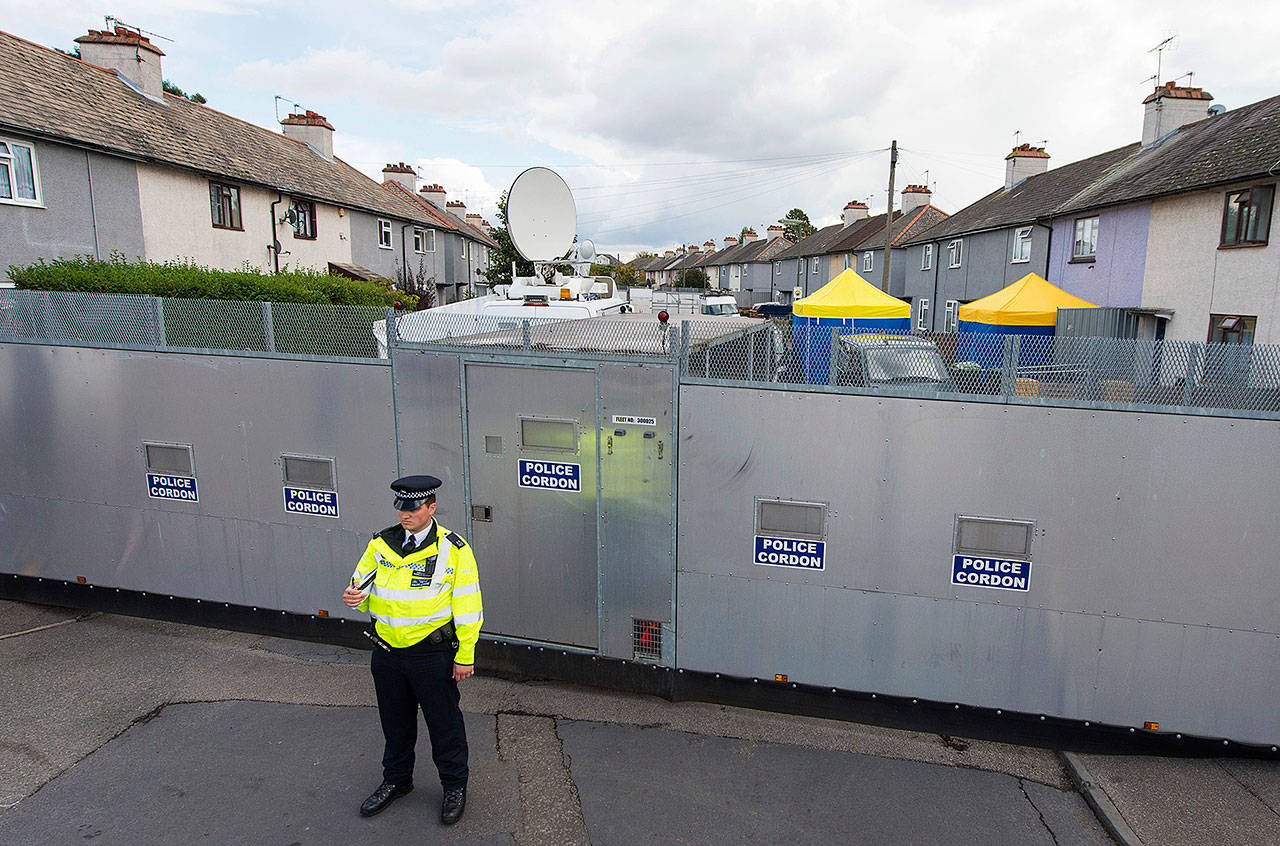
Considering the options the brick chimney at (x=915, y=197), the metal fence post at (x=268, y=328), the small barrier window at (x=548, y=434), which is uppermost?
the brick chimney at (x=915, y=197)

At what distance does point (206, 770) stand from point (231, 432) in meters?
2.73

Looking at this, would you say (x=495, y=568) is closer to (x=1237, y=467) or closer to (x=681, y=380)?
(x=681, y=380)

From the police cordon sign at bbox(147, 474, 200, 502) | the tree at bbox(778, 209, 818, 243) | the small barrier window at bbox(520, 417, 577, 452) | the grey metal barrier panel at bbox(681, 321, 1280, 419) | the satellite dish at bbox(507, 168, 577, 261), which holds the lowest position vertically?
the police cordon sign at bbox(147, 474, 200, 502)

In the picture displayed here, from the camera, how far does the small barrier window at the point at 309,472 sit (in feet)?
19.1

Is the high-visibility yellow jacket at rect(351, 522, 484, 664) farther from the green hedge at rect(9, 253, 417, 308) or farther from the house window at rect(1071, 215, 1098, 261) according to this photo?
the house window at rect(1071, 215, 1098, 261)

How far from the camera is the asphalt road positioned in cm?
397

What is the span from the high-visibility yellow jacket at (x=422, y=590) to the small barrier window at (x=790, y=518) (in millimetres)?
2046

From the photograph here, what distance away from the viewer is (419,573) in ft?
12.4

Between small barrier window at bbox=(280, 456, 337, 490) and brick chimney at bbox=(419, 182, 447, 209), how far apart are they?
3503 centimetres

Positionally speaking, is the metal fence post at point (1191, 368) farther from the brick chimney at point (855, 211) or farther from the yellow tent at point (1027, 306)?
the brick chimney at point (855, 211)

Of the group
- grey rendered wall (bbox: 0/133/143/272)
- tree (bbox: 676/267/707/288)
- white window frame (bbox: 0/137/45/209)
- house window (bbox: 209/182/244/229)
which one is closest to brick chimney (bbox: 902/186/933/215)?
house window (bbox: 209/182/244/229)

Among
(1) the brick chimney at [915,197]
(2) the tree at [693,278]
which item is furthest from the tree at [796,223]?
(1) the brick chimney at [915,197]

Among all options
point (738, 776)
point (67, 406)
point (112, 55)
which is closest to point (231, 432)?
point (67, 406)

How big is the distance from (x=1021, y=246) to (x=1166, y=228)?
701cm
